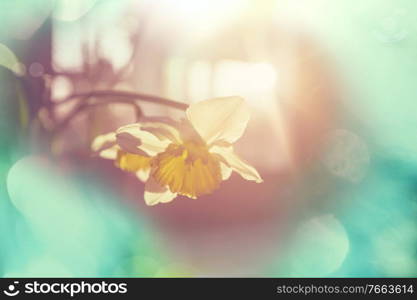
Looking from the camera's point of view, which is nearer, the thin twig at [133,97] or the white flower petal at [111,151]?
the thin twig at [133,97]

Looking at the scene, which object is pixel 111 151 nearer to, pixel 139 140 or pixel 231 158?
pixel 139 140

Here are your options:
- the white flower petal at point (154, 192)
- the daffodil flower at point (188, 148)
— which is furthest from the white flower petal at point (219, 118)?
the white flower petal at point (154, 192)

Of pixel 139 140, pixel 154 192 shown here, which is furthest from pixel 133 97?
pixel 154 192

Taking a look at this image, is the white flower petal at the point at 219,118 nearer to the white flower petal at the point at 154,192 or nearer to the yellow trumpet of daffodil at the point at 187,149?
the yellow trumpet of daffodil at the point at 187,149

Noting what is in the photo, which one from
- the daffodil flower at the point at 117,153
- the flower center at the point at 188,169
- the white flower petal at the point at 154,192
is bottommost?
the white flower petal at the point at 154,192

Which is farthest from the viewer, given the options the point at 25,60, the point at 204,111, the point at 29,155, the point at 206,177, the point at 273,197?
the point at 273,197

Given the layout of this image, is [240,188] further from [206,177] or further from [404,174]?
[404,174]

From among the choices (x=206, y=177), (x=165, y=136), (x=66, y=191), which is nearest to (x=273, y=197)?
(x=206, y=177)

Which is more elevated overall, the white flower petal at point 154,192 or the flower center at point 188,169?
the flower center at point 188,169
